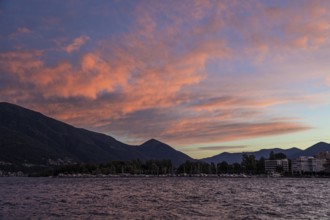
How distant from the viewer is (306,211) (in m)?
60.3

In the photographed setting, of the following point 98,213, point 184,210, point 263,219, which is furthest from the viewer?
point 184,210

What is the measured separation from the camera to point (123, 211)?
57.8 m

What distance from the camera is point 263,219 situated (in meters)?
49.9

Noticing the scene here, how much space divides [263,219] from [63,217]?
991 inches

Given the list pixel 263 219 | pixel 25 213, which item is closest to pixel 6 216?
pixel 25 213

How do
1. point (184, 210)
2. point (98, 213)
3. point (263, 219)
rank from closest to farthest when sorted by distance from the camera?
1. point (263, 219)
2. point (98, 213)
3. point (184, 210)

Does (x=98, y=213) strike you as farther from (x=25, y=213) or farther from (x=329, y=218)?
(x=329, y=218)

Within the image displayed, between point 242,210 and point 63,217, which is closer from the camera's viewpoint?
point 63,217

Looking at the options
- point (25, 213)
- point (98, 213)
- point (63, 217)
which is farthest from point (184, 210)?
point (25, 213)

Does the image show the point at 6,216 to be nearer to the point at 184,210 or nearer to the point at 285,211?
the point at 184,210

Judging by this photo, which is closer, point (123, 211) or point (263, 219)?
point (263, 219)

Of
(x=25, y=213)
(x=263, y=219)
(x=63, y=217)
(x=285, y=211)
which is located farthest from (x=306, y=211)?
(x=25, y=213)

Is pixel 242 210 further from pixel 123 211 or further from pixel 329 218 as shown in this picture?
pixel 123 211

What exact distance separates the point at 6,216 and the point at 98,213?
1191 cm
